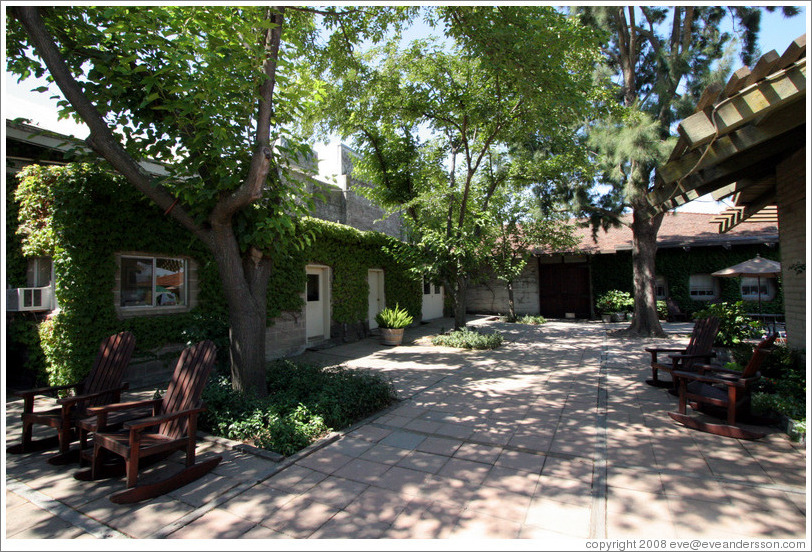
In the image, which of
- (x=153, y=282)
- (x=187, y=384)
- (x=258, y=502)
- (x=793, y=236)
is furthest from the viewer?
(x=153, y=282)

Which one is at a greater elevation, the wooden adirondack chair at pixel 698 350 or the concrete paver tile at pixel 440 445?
the wooden adirondack chair at pixel 698 350

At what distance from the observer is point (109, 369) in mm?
4164

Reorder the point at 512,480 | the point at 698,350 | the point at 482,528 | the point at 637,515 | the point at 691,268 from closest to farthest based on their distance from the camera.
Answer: the point at 482,528 < the point at 637,515 < the point at 512,480 < the point at 698,350 < the point at 691,268

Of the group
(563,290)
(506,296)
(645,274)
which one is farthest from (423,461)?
(506,296)

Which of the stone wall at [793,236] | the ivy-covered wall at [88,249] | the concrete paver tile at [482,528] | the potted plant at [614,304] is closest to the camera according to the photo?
the concrete paver tile at [482,528]

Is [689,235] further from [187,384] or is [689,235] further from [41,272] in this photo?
[41,272]

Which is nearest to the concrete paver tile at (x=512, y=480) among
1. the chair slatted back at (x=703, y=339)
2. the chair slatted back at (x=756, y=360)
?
the chair slatted back at (x=756, y=360)

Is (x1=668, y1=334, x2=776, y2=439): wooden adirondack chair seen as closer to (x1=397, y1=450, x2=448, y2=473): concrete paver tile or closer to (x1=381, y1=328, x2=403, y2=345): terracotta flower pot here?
(x1=397, y1=450, x2=448, y2=473): concrete paver tile

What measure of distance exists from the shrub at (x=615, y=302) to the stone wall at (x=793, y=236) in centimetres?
1020

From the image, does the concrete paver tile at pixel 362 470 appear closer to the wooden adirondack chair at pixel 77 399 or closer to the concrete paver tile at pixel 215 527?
the concrete paver tile at pixel 215 527

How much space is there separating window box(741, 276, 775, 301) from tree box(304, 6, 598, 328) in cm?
1081

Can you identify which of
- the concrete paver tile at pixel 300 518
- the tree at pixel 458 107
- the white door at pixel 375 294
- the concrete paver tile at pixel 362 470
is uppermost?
the tree at pixel 458 107

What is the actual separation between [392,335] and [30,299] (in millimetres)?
7339

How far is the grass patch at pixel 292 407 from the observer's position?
13.1ft
